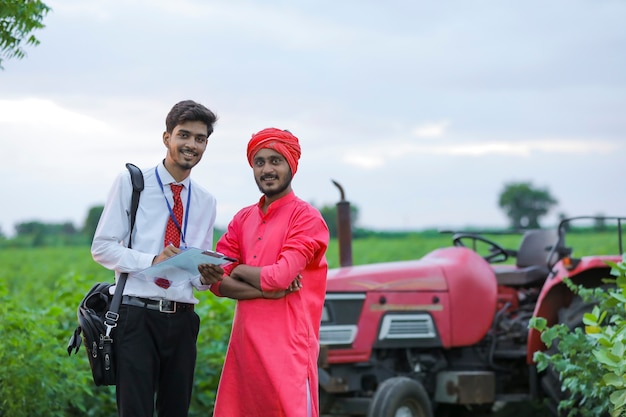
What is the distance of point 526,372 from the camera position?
24.9ft

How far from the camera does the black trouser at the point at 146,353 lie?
14.1 ft

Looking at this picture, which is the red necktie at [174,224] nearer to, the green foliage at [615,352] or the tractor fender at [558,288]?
the green foliage at [615,352]

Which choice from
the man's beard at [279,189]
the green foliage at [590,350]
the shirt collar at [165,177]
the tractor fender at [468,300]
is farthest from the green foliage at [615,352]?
the shirt collar at [165,177]

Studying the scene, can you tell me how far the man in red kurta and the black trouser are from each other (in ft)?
0.80

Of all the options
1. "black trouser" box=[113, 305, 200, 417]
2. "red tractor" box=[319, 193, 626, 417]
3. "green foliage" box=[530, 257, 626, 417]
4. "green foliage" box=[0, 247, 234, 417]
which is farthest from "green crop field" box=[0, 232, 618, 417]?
"green foliage" box=[530, 257, 626, 417]

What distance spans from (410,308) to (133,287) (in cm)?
317

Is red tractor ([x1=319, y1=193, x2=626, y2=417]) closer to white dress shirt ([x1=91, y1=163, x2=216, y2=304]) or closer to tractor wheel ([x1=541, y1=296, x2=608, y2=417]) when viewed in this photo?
tractor wheel ([x1=541, y1=296, x2=608, y2=417])

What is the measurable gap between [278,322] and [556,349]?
3.38 metres

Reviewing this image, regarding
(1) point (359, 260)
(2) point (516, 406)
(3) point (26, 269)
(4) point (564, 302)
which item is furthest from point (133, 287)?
(3) point (26, 269)

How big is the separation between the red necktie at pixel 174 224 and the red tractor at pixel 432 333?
7.89 feet

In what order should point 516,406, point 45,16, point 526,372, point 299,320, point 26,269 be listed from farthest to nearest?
1. point 26,269
2. point 516,406
3. point 526,372
4. point 45,16
5. point 299,320

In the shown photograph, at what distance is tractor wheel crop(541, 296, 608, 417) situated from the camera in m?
6.92

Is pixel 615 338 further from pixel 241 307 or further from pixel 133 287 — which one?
pixel 133 287

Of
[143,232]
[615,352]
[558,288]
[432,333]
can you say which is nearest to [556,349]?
[558,288]
